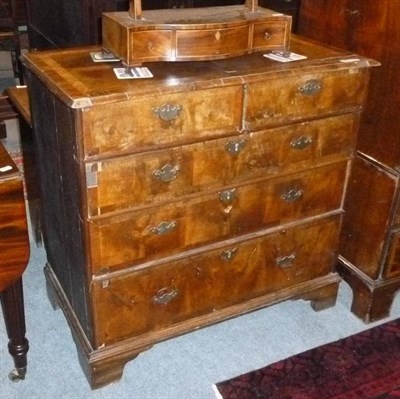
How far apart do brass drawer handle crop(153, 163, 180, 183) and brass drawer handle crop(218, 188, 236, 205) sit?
18cm

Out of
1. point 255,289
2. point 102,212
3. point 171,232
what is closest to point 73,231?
point 102,212

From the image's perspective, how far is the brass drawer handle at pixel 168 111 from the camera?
1.46 metres

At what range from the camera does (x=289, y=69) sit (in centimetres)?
161

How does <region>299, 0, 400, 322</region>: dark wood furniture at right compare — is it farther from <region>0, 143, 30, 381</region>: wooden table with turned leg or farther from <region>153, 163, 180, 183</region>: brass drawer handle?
<region>0, 143, 30, 381</region>: wooden table with turned leg

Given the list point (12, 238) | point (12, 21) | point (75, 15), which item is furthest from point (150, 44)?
point (12, 21)

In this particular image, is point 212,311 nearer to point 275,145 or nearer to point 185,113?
point 275,145

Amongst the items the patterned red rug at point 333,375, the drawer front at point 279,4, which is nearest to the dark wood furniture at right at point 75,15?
the drawer front at point 279,4

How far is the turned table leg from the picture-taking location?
167 cm

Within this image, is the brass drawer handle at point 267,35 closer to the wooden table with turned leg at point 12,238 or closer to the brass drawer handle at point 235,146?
the brass drawer handle at point 235,146

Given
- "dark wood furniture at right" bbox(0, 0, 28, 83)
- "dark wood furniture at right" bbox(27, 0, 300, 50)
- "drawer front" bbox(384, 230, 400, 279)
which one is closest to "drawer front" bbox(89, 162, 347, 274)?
"drawer front" bbox(384, 230, 400, 279)

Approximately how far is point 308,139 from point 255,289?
544mm

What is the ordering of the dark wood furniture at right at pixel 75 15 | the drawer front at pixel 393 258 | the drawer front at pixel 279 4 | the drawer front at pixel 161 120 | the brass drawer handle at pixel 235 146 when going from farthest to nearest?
the drawer front at pixel 279 4, the dark wood furniture at right at pixel 75 15, the drawer front at pixel 393 258, the brass drawer handle at pixel 235 146, the drawer front at pixel 161 120

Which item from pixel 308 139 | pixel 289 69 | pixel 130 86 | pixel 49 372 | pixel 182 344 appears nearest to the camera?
pixel 130 86

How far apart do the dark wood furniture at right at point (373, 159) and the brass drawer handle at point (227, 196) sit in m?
0.51
